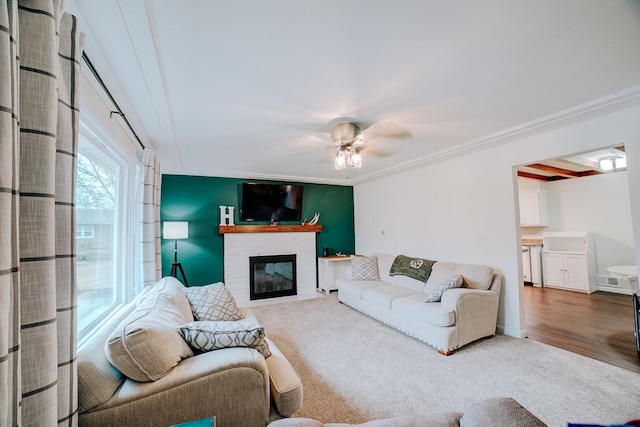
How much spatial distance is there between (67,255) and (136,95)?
155 cm

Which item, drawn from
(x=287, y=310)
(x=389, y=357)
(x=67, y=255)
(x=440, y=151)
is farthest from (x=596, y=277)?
(x=67, y=255)

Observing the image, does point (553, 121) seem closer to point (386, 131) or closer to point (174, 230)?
point (386, 131)

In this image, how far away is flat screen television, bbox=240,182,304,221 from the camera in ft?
16.3

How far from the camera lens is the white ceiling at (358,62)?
4.27ft

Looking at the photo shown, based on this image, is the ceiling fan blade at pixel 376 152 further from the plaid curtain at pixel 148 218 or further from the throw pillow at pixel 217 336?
the throw pillow at pixel 217 336

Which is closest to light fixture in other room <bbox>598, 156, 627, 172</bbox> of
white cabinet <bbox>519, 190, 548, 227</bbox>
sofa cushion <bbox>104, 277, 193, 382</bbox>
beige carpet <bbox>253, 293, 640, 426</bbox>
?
white cabinet <bbox>519, 190, 548, 227</bbox>

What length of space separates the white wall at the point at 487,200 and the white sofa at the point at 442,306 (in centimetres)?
24

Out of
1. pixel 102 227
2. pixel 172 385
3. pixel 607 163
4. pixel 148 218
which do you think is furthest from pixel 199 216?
pixel 607 163

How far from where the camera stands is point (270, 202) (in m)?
5.16

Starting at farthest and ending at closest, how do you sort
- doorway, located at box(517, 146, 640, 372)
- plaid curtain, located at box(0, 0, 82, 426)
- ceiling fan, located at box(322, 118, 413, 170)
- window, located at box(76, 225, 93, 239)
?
doorway, located at box(517, 146, 640, 372) → ceiling fan, located at box(322, 118, 413, 170) → window, located at box(76, 225, 93, 239) → plaid curtain, located at box(0, 0, 82, 426)

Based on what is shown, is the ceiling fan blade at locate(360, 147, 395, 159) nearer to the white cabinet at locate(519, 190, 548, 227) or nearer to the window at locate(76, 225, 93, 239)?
the window at locate(76, 225, 93, 239)

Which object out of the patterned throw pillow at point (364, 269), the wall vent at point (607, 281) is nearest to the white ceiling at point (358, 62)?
the patterned throw pillow at point (364, 269)

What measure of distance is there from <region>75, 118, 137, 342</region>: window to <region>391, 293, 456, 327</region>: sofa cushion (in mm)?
3022

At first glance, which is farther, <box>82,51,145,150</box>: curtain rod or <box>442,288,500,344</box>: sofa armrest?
<box>442,288,500,344</box>: sofa armrest
